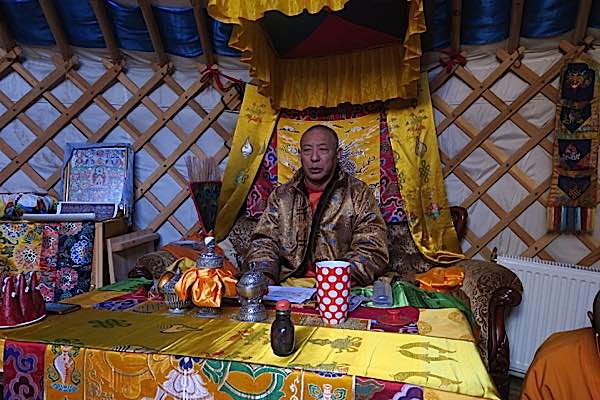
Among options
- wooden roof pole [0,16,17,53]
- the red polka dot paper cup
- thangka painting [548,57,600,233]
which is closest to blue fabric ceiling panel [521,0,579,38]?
thangka painting [548,57,600,233]

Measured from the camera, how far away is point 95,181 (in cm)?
220

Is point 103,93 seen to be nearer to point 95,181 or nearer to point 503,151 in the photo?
point 95,181

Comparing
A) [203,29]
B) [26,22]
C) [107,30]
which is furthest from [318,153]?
[26,22]

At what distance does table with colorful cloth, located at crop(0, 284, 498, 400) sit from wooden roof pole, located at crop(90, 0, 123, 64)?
4.91 ft

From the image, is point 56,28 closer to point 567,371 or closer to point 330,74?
point 330,74

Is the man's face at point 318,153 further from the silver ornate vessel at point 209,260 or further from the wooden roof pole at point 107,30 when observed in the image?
the wooden roof pole at point 107,30

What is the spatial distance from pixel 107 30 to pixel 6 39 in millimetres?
545

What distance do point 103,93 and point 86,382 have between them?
70.6 inches

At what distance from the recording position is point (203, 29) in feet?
6.54

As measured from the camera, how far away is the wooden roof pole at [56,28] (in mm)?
1992

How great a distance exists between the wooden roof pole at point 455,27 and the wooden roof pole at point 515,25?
0.19 metres

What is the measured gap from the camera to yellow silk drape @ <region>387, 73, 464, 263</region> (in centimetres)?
174

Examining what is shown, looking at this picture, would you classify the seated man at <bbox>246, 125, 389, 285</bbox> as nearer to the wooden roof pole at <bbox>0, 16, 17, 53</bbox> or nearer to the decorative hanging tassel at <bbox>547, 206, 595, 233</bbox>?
the decorative hanging tassel at <bbox>547, 206, 595, 233</bbox>

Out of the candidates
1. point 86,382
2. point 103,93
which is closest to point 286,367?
point 86,382
